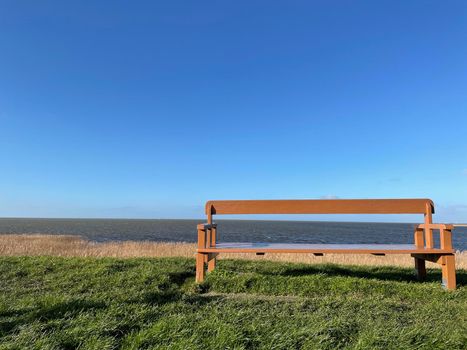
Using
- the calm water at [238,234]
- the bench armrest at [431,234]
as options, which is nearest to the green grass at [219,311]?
the bench armrest at [431,234]

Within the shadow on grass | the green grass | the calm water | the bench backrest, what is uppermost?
the bench backrest

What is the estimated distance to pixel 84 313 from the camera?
125 inches

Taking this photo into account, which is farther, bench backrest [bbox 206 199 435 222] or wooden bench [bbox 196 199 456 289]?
bench backrest [bbox 206 199 435 222]

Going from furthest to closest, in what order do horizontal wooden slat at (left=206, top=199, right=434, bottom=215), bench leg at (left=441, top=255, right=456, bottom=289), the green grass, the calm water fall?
the calm water < horizontal wooden slat at (left=206, top=199, right=434, bottom=215) < bench leg at (left=441, top=255, right=456, bottom=289) < the green grass

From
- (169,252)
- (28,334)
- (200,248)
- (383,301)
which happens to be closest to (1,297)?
(28,334)

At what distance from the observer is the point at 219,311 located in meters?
3.44

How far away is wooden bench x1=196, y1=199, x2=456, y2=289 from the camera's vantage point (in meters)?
4.88

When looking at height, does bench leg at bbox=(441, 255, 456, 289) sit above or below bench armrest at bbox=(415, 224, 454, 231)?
below

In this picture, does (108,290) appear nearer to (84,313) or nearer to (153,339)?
(84,313)

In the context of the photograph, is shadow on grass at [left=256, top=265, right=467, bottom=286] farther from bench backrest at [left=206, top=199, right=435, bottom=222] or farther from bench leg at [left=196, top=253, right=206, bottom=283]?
bench leg at [left=196, top=253, right=206, bottom=283]

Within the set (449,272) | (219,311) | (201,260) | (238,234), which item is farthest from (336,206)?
(238,234)

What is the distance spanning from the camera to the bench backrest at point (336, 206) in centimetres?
538

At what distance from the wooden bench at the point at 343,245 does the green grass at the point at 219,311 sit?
392 mm

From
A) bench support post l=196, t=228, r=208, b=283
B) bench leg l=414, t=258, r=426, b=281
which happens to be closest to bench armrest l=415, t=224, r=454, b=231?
bench leg l=414, t=258, r=426, b=281
